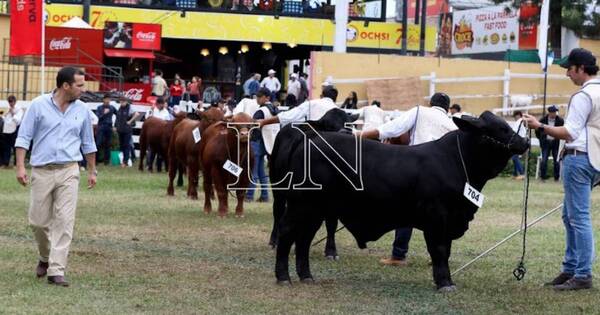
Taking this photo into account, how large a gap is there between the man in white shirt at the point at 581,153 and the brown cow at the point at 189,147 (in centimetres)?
885

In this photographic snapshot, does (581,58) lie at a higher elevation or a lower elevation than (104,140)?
higher

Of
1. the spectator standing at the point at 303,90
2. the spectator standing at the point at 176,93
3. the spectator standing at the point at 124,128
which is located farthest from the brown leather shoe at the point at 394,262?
the spectator standing at the point at 176,93

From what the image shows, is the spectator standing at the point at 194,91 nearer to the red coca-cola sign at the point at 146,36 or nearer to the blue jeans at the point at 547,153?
the red coca-cola sign at the point at 146,36

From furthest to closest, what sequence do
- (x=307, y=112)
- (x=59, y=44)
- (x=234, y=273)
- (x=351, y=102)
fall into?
(x=59, y=44) → (x=351, y=102) → (x=307, y=112) → (x=234, y=273)

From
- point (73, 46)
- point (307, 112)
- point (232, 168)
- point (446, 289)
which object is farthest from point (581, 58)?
point (73, 46)

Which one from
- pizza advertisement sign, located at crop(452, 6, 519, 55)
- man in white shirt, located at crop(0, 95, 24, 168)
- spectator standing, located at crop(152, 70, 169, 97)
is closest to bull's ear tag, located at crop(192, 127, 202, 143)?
man in white shirt, located at crop(0, 95, 24, 168)

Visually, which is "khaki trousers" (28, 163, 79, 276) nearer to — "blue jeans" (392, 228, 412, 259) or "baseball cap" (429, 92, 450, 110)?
"blue jeans" (392, 228, 412, 259)

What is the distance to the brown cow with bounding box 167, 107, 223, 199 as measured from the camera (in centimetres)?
1891

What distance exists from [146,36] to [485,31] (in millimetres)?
22176

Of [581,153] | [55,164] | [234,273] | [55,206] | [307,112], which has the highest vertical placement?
[307,112]

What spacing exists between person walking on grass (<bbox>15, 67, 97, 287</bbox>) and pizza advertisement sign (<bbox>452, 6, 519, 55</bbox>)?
136 ft

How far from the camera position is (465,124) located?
35.6 feet

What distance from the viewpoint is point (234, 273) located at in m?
11.6

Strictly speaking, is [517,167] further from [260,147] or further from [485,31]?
[485,31]
